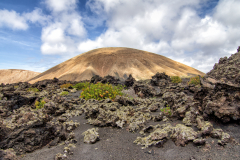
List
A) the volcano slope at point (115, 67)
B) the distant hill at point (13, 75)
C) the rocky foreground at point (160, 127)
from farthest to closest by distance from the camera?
the distant hill at point (13, 75)
the volcano slope at point (115, 67)
the rocky foreground at point (160, 127)

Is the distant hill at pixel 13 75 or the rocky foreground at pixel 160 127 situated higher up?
the distant hill at pixel 13 75

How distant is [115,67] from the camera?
36.0 m

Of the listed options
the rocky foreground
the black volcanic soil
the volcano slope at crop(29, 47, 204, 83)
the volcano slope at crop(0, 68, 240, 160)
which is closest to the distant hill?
the volcano slope at crop(29, 47, 204, 83)

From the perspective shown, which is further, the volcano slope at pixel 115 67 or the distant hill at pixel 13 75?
the distant hill at pixel 13 75

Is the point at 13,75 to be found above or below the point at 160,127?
above

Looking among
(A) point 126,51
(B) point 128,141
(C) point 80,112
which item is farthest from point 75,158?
(A) point 126,51

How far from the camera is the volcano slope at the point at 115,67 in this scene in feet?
109

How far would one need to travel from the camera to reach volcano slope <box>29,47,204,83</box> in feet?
109

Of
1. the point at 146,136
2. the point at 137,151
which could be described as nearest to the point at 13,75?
the point at 146,136

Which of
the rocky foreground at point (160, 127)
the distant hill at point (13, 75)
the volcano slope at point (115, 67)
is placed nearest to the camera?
the rocky foreground at point (160, 127)

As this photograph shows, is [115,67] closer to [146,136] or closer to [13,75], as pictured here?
[146,136]

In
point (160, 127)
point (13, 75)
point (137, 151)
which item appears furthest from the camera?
point (13, 75)

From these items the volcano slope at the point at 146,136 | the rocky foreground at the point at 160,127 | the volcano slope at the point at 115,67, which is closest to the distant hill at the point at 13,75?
the volcano slope at the point at 115,67

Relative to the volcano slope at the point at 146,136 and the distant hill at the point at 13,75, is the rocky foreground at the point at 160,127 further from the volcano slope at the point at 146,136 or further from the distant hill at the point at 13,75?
the distant hill at the point at 13,75
